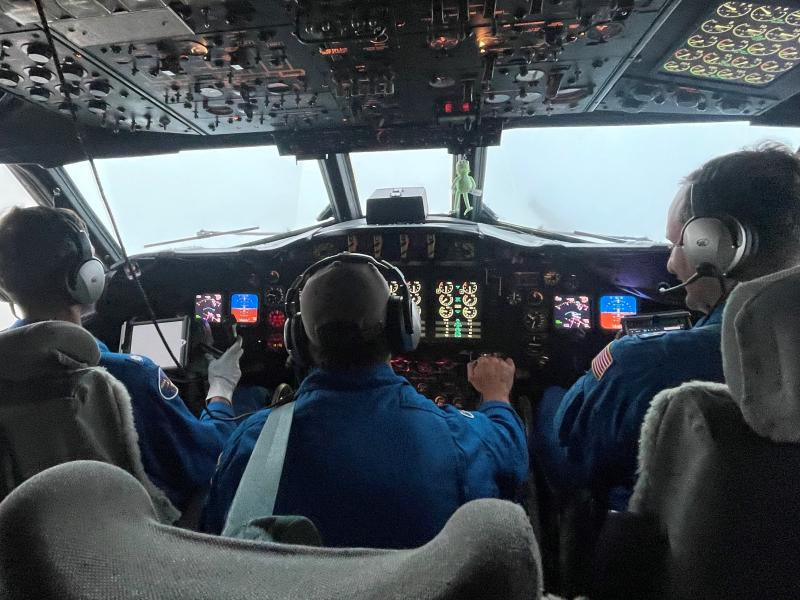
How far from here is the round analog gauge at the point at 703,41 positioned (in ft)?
5.22

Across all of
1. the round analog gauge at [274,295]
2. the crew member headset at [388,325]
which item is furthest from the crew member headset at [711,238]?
the round analog gauge at [274,295]

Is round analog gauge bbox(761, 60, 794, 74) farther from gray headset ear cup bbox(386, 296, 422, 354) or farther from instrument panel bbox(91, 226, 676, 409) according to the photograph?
gray headset ear cup bbox(386, 296, 422, 354)

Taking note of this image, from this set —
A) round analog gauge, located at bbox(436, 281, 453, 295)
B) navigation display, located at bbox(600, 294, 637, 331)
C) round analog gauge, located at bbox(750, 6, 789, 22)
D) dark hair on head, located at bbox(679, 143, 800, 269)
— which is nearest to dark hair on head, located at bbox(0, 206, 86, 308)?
round analog gauge, located at bbox(436, 281, 453, 295)

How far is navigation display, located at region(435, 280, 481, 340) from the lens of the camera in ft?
8.44

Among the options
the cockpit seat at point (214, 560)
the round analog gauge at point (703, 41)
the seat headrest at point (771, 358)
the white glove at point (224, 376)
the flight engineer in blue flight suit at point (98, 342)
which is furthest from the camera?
the white glove at point (224, 376)

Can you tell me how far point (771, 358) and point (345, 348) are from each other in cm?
83

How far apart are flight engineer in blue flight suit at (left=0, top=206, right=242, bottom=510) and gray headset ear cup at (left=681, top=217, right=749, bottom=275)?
1605 mm

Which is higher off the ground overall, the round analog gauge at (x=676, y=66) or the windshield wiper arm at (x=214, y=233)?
the round analog gauge at (x=676, y=66)

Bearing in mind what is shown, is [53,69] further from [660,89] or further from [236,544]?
[660,89]

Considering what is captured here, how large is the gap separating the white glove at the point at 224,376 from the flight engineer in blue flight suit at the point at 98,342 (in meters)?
0.53

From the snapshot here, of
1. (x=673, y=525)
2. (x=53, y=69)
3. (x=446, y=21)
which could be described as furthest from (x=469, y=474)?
(x=53, y=69)

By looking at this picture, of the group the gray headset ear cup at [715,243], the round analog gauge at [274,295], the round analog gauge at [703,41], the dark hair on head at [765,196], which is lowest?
the round analog gauge at [274,295]

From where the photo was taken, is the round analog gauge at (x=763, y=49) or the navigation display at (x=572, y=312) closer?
Answer: the round analog gauge at (x=763, y=49)

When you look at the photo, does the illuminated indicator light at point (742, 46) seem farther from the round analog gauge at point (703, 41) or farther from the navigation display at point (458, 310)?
the navigation display at point (458, 310)
